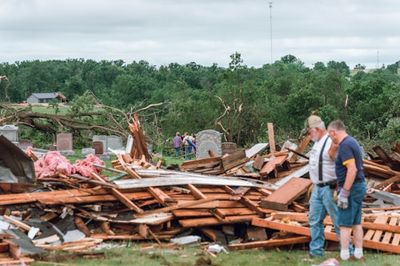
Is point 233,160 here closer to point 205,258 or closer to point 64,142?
point 205,258

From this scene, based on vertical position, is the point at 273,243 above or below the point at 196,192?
below

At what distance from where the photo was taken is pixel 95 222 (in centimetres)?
1042

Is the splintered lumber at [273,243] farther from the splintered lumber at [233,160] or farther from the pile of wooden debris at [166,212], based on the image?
the splintered lumber at [233,160]

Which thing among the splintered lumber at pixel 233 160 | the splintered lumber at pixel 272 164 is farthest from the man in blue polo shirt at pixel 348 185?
the splintered lumber at pixel 233 160

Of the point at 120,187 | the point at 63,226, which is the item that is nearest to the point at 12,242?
the point at 63,226

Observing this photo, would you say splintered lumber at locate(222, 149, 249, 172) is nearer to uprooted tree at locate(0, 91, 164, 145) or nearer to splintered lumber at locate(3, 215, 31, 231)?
splintered lumber at locate(3, 215, 31, 231)

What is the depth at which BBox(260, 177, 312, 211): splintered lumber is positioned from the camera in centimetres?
1059

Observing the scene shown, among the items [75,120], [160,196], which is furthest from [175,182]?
[75,120]

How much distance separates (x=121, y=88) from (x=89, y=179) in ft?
161

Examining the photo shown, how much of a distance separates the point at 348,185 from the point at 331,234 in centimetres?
144

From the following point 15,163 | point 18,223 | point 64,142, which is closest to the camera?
point 18,223

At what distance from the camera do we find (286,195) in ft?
35.7

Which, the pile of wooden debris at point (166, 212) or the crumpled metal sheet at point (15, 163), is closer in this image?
the pile of wooden debris at point (166, 212)

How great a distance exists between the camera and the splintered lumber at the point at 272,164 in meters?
13.0
